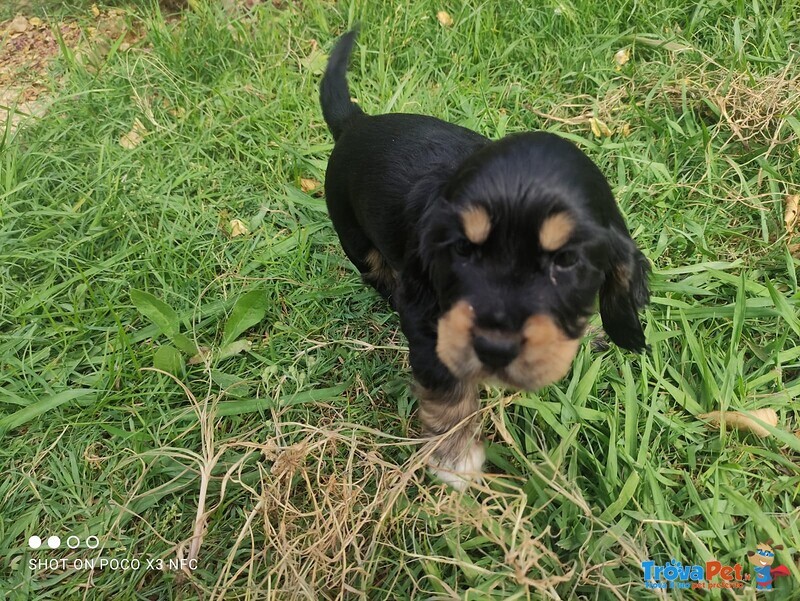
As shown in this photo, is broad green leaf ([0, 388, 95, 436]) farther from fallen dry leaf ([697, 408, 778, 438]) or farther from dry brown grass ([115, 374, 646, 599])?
fallen dry leaf ([697, 408, 778, 438])

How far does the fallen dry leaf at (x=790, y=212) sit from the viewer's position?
2.75m

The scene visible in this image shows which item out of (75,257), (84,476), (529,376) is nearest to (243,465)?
(84,476)

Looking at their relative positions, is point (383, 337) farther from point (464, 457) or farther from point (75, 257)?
point (75, 257)

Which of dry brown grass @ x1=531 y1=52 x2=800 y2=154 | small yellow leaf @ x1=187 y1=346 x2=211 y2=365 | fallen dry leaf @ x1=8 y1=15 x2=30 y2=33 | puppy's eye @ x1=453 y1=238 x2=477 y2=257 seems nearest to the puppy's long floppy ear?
puppy's eye @ x1=453 y1=238 x2=477 y2=257

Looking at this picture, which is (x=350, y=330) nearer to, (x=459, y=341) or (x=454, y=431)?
(x=454, y=431)

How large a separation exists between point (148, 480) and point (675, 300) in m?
2.44

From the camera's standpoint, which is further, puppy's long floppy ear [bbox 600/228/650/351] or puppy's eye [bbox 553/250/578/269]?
puppy's long floppy ear [bbox 600/228/650/351]

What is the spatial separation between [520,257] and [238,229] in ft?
6.82

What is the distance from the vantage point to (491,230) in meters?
1.60

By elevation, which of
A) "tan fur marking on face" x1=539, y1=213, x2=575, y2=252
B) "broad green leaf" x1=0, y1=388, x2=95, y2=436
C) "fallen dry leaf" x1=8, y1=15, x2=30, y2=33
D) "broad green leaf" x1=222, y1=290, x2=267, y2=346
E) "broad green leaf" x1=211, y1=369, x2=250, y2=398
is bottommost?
"broad green leaf" x1=0, y1=388, x2=95, y2=436


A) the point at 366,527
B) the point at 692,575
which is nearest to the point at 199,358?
the point at 366,527

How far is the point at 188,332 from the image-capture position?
2797mm

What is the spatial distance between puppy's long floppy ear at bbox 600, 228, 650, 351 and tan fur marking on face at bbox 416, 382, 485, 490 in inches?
23.3

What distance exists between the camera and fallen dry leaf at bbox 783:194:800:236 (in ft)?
9.03
